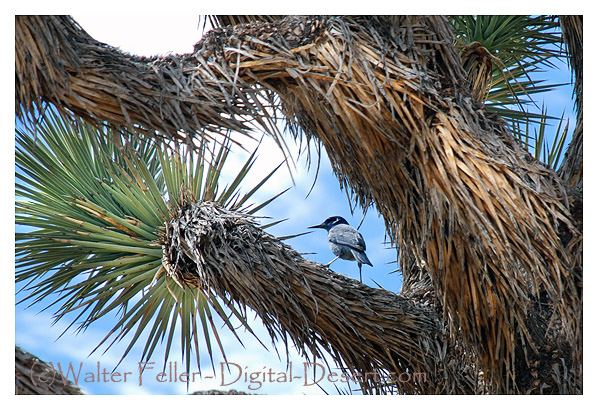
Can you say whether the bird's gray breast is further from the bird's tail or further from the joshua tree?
the joshua tree

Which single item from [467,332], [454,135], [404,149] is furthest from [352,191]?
[467,332]

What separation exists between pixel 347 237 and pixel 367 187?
81 cm

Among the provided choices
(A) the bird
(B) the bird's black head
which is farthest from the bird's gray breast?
(B) the bird's black head

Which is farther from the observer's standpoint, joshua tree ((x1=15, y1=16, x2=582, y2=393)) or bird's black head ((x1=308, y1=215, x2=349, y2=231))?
bird's black head ((x1=308, y1=215, x2=349, y2=231))

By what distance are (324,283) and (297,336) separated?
0.32m

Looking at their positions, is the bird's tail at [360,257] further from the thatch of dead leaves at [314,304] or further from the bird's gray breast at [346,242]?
the thatch of dead leaves at [314,304]

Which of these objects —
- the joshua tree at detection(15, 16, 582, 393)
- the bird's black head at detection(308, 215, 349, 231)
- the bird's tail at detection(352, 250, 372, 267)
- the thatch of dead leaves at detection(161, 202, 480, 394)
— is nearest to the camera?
the joshua tree at detection(15, 16, 582, 393)

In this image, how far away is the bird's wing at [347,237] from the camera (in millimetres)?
3791

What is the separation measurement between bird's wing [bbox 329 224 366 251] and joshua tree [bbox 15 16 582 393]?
1.36 ft

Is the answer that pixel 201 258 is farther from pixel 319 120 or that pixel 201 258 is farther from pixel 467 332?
pixel 467 332

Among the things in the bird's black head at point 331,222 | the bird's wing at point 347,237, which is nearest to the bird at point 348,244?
the bird's wing at point 347,237

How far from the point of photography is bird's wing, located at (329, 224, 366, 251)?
379cm

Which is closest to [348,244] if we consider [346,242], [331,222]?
[346,242]
